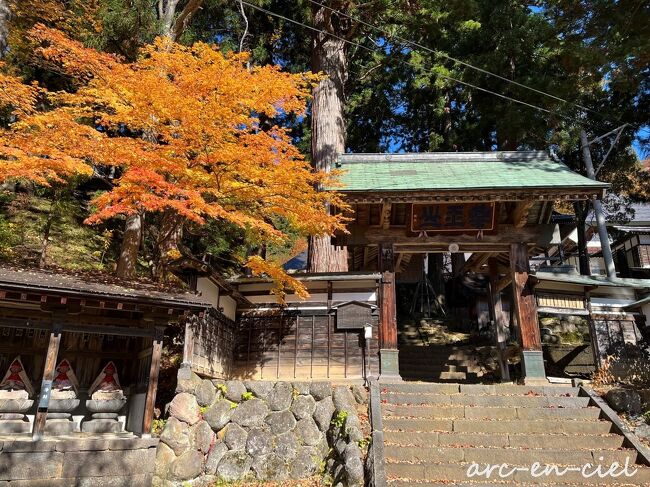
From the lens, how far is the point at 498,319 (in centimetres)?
1402

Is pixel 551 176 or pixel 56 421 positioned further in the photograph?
pixel 551 176

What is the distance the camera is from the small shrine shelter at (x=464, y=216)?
1136 cm

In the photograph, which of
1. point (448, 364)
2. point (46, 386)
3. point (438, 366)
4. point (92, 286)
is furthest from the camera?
point (448, 364)

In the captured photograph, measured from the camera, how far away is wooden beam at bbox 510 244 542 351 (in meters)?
11.6

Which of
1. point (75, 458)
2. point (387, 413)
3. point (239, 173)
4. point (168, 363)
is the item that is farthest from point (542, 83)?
point (75, 458)

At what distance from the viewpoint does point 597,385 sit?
420 inches


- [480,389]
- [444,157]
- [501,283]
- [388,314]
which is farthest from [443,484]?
[444,157]

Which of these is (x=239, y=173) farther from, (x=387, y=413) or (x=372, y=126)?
(x=372, y=126)

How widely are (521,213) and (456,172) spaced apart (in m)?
2.19

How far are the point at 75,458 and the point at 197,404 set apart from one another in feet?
7.64

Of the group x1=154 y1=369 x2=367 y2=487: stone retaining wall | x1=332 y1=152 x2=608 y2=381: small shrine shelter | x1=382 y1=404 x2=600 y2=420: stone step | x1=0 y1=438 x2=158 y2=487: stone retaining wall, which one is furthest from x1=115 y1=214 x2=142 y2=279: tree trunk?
x1=382 y1=404 x2=600 y2=420: stone step

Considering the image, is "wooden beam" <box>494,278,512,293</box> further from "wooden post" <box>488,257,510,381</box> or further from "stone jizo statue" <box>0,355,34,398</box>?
"stone jizo statue" <box>0,355,34,398</box>

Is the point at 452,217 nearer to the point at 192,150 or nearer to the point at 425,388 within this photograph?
the point at 425,388

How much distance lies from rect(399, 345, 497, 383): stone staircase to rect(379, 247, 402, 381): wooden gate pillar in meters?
3.79
